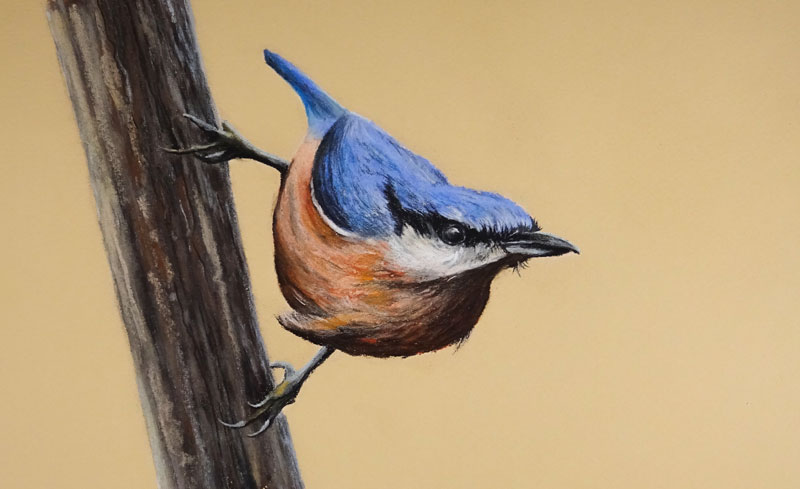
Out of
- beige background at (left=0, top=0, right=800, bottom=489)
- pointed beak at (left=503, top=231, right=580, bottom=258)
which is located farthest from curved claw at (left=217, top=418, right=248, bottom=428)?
pointed beak at (left=503, top=231, right=580, bottom=258)

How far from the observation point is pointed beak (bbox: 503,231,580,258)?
1.03 metres

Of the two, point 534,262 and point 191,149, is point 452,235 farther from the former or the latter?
point 191,149

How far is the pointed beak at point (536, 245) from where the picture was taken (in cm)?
103

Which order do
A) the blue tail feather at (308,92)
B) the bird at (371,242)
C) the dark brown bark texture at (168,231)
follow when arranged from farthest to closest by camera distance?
the blue tail feather at (308,92) → the bird at (371,242) → the dark brown bark texture at (168,231)

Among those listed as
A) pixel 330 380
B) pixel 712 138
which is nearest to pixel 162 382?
pixel 330 380

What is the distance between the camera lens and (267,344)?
1009mm

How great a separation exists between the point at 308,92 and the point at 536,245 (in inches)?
16.7

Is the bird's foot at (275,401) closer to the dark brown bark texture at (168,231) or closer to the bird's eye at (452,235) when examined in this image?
the dark brown bark texture at (168,231)

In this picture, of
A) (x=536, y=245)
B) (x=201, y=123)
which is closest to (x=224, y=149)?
(x=201, y=123)

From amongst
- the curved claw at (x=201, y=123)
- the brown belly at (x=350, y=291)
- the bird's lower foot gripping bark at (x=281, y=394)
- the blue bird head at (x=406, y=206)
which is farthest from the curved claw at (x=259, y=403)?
the curved claw at (x=201, y=123)

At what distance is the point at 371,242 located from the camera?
97 centimetres

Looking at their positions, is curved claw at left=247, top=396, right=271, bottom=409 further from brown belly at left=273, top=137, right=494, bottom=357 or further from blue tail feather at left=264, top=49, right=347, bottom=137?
blue tail feather at left=264, top=49, right=347, bottom=137

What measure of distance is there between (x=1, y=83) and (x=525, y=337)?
916mm

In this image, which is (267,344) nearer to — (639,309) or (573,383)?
(573,383)
